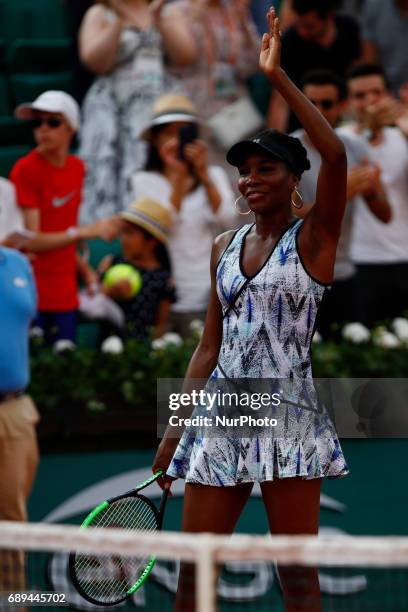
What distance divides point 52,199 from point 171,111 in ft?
3.46

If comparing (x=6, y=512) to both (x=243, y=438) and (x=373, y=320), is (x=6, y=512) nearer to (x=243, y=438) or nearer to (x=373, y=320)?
(x=243, y=438)

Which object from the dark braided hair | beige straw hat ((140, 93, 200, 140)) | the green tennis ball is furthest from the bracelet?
the dark braided hair

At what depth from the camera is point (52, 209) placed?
24.6 feet

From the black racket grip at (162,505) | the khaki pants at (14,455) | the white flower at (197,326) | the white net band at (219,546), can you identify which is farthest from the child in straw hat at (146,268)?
the white net band at (219,546)

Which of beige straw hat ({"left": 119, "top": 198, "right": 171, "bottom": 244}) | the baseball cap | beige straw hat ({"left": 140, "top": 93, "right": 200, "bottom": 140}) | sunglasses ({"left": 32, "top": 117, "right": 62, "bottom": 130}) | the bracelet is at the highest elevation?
beige straw hat ({"left": 140, "top": 93, "right": 200, "bottom": 140})

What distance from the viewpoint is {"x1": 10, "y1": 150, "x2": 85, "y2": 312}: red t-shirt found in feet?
24.1

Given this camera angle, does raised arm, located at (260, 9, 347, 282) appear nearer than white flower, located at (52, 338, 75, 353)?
Yes

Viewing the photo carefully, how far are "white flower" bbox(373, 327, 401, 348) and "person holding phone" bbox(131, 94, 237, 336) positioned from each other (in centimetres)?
118

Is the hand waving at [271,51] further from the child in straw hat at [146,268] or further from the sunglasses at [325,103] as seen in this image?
the child in straw hat at [146,268]

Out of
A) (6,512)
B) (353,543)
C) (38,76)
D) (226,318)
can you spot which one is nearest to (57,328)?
(6,512)

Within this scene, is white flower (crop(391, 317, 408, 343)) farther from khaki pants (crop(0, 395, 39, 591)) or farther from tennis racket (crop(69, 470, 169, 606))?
tennis racket (crop(69, 470, 169, 606))

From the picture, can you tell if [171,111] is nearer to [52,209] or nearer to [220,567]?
[52,209]

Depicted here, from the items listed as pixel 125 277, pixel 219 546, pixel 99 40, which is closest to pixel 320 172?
pixel 219 546

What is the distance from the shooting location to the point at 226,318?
13.5 feet
